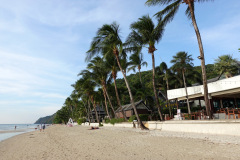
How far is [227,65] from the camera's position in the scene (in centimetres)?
3045

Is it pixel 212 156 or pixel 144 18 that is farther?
pixel 144 18

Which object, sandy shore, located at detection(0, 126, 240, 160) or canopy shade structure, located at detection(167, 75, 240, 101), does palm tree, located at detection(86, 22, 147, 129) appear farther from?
sandy shore, located at detection(0, 126, 240, 160)

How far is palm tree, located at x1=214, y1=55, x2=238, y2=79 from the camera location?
2927 centimetres

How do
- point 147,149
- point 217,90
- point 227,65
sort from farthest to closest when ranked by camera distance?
point 227,65 → point 217,90 → point 147,149

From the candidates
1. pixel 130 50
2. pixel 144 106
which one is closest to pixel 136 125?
pixel 130 50

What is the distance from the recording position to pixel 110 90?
43344 millimetres

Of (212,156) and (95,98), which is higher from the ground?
(95,98)

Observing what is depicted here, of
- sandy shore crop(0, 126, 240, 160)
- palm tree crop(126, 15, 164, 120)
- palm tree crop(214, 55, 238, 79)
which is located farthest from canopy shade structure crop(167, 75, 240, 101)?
palm tree crop(214, 55, 238, 79)

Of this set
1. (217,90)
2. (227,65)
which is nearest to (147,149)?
(217,90)

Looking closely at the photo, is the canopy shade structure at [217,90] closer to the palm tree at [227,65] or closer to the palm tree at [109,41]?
the palm tree at [109,41]

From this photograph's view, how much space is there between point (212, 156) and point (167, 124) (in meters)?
8.80

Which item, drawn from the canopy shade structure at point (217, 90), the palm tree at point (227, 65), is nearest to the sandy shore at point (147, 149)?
the canopy shade structure at point (217, 90)

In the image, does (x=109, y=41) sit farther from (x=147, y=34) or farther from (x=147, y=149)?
(x=147, y=149)

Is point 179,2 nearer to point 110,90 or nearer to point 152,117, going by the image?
point 152,117
